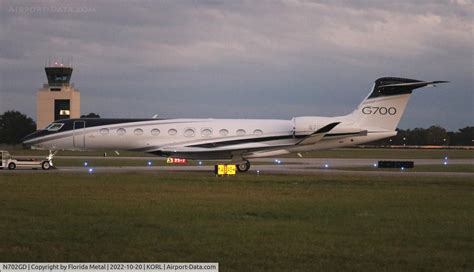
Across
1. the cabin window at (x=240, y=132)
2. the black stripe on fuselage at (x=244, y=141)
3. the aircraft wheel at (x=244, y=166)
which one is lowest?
the aircraft wheel at (x=244, y=166)

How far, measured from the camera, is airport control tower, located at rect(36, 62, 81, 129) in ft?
352

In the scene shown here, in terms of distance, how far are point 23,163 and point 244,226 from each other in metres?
28.7

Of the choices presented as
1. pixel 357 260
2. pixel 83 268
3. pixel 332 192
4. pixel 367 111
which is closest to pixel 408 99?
pixel 367 111

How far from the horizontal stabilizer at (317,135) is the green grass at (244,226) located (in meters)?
11.8

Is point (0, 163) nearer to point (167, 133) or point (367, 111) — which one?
point (167, 133)

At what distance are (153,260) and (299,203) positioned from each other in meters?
10.5

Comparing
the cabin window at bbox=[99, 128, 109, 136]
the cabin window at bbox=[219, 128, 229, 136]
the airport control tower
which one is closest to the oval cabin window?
the cabin window at bbox=[219, 128, 229, 136]

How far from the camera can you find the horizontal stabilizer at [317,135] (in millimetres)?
40312

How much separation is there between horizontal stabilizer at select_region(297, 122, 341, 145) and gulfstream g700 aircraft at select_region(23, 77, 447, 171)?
0.06 m

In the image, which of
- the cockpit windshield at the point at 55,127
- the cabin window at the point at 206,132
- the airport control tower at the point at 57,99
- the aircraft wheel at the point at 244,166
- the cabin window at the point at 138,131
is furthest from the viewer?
the airport control tower at the point at 57,99

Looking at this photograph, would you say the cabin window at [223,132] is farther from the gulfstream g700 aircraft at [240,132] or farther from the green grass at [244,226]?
the green grass at [244,226]

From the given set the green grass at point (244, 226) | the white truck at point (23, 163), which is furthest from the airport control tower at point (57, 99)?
the green grass at point (244, 226)

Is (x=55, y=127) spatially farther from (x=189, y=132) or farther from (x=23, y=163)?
(x=189, y=132)

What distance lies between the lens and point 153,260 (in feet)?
39.9
